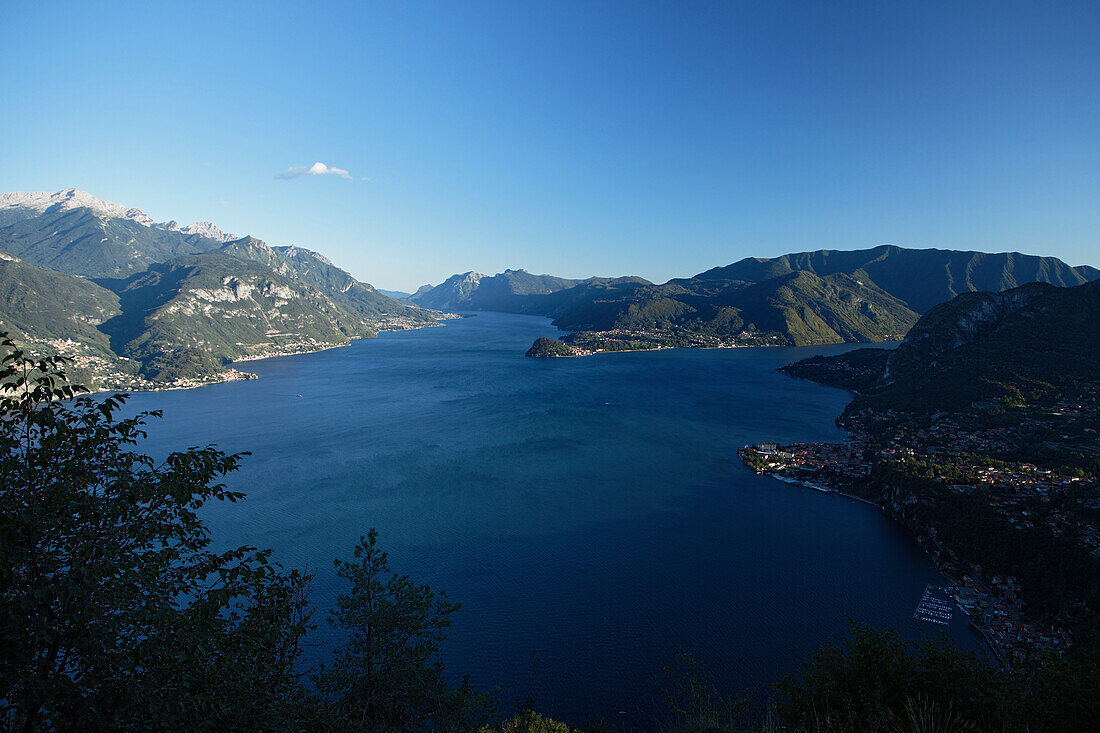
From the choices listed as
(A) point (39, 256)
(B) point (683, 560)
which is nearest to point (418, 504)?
(B) point (683, 560)

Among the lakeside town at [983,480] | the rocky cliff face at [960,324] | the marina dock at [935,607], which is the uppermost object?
the rocky cliff face at [960,324]

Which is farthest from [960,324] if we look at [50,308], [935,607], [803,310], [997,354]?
[50,308]

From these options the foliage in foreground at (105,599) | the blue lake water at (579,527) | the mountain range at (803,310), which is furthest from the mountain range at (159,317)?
the mountain range at (803,310)

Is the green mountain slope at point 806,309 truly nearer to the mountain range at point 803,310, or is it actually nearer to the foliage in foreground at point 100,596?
the mountain range at point 803,310

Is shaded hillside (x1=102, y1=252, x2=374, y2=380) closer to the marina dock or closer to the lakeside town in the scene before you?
the lakeside town

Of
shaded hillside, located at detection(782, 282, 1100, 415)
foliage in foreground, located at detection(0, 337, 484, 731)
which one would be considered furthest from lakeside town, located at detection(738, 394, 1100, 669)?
foliage in foreground, located at detection(0, 337, 484, 731)
